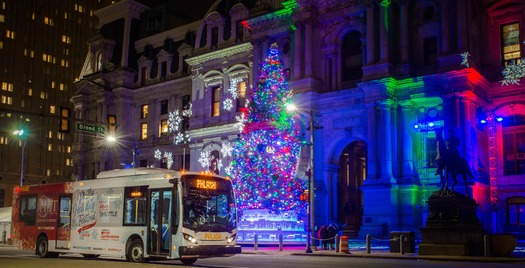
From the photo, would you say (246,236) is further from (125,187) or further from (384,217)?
(125,187)

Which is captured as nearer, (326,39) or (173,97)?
(326,39)

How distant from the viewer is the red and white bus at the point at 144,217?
1975cm

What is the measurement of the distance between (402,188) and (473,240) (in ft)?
38.7

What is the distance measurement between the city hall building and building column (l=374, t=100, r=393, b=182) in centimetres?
6

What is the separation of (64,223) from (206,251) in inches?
313

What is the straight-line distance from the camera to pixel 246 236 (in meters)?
36.0

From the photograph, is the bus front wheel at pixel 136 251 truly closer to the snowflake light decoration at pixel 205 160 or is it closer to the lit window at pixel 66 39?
the snowflake light decoration at pixel 205 160

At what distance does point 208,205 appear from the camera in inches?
806

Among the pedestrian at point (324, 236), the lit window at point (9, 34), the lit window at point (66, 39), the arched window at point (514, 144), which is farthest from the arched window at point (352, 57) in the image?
the lit window at point (66, 39)

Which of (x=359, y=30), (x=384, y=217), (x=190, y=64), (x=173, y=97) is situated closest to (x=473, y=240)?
(x=384, y=217)

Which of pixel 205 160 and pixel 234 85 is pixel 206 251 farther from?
pixel 234 85

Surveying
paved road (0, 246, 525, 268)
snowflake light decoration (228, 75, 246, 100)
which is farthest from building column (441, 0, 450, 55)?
snowflake light decoration (228, 75, 246, 100)

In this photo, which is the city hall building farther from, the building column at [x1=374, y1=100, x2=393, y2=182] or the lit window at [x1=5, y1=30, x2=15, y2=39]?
the lit window at [x1=5, y1=30, x2=15, y2=39]

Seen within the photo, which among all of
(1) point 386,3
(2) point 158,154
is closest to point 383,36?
(1) point 386,3
